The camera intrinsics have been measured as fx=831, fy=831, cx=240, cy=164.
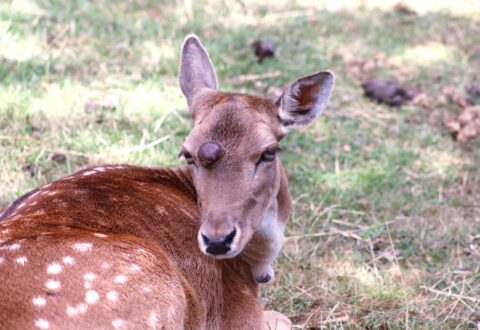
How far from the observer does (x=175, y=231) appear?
4.55 m

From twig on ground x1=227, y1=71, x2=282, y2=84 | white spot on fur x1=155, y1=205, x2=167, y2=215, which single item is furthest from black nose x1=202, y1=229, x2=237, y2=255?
twig on ground x1=227, y1=71, x2=282, y2=84

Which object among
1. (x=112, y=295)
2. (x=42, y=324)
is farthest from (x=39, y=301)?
(x=112, y=295)

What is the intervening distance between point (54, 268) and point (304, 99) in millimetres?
1882

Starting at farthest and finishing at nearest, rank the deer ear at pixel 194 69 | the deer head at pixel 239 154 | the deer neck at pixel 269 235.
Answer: the deer ear at pixel 194 69 → the deer neck at pixel 269 235 → the deer head at pixel 239 154

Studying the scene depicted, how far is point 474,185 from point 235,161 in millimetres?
3336

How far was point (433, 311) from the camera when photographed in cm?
531

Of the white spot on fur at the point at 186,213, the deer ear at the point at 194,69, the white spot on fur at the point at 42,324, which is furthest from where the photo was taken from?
the deer ear at the point at 194,69

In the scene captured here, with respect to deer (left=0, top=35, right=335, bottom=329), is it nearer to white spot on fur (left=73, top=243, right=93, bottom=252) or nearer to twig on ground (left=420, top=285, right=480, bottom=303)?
white spot on fur (left=73, top=243, right=93, bottom=252)

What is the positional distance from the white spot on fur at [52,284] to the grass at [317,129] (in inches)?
73.7

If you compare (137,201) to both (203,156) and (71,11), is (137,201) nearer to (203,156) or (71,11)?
(203,156)

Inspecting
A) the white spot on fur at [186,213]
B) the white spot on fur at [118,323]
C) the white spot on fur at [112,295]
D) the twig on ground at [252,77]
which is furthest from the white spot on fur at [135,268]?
the twig on ground at [252,77]

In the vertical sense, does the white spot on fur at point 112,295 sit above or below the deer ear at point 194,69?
below

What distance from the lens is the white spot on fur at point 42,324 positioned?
3.57 m

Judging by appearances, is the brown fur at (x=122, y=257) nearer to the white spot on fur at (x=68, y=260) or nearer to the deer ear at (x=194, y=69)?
the white spot on fur at (x=68, y=260)
